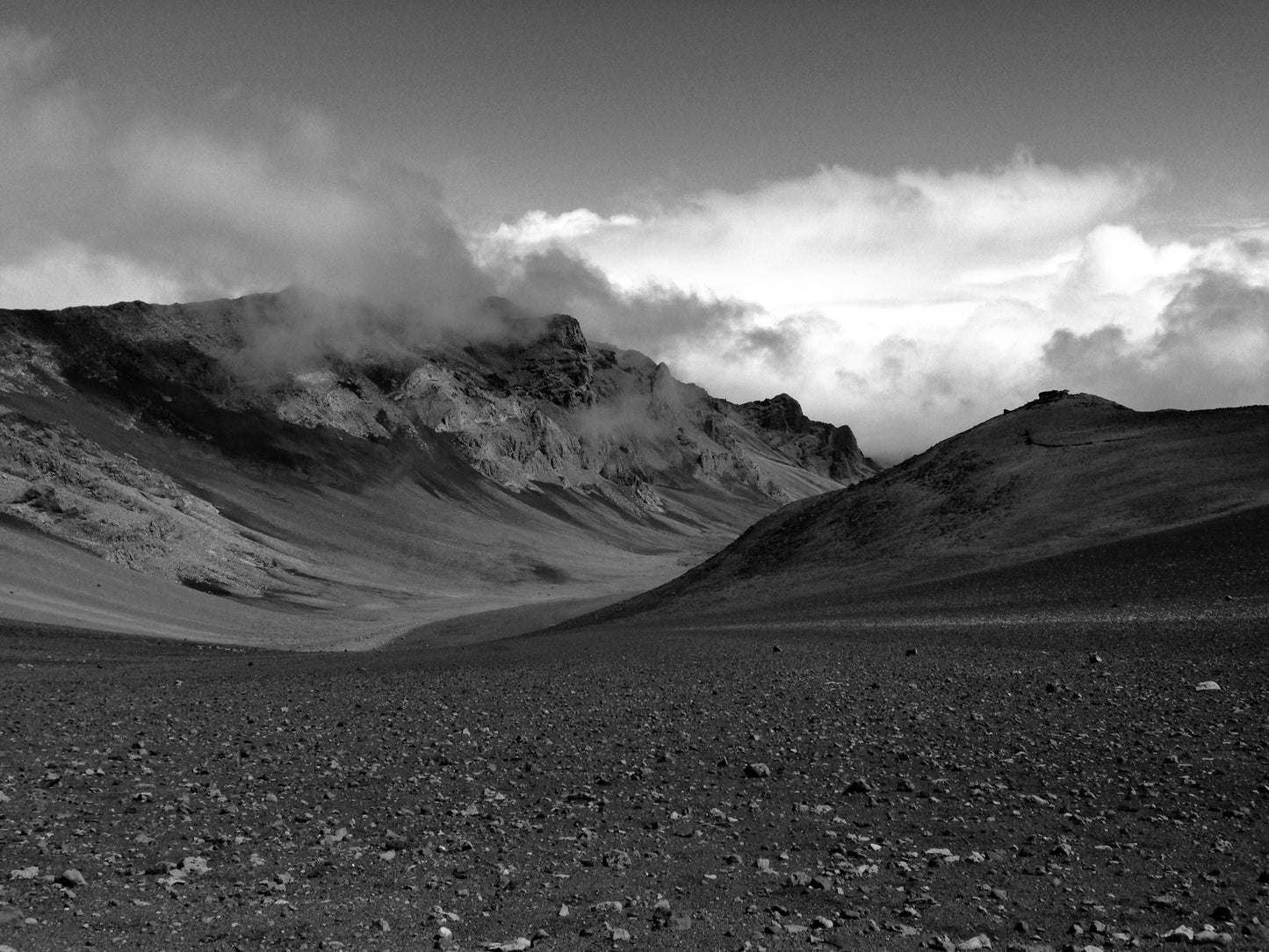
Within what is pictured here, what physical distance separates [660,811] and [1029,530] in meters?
54.3

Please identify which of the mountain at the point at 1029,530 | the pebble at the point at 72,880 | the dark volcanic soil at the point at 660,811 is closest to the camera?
the dark volcanic soil at the point at 660,811

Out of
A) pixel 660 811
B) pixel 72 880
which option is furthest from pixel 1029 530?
pixel 72 880

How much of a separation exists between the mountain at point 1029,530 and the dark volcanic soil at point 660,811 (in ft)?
61.4

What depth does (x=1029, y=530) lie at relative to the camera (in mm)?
63594

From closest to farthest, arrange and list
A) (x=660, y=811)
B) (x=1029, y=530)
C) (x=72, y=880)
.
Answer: (x=72, y=880), (x=660, y=811), (x=1029, y=530)

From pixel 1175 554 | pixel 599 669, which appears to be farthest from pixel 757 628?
pixel 1175 554

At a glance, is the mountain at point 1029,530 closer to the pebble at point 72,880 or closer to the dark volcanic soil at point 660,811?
the dark volcanic soil at point 660,811

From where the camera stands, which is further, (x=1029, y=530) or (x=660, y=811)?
(x=1029, y=530)

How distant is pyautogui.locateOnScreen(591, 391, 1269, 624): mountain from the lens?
1821 inches

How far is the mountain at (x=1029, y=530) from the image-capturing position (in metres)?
46.2

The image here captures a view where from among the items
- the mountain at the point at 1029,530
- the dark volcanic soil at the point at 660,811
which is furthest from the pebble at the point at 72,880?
the mountain at the point at 1029,530

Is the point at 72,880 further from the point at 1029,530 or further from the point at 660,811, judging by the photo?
the point at 1029,530

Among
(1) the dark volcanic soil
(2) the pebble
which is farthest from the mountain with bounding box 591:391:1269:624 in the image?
(2) the pebble

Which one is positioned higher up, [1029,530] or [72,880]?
[1029,530]
